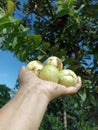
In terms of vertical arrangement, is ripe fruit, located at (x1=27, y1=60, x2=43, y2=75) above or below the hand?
above

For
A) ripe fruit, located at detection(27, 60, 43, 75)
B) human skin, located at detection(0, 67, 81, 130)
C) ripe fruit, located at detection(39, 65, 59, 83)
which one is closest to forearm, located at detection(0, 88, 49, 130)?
human skin, located at detection(0, 67, 81, 130)

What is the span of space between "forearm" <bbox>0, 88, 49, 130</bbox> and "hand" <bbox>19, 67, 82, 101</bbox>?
2.7 inches

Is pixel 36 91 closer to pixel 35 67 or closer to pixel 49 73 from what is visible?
pixel 49 73

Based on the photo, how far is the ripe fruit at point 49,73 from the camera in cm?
240

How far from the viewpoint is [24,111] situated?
6.05ft

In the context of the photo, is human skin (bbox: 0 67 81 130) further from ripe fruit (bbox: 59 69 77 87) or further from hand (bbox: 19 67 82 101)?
ripe fruit (bbox: 59 69 77 87)

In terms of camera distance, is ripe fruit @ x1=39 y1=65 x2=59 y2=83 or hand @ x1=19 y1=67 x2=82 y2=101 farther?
ripe fruit @ x1=39 y1=65 x2=59 y2=83

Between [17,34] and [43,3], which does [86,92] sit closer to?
[17,34]

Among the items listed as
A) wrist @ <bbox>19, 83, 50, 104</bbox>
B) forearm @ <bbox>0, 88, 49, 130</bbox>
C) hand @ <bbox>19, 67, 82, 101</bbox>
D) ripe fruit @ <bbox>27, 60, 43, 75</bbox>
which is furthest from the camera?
ripe fruit @ <bbox>27, 60, 43, 75</bbox>

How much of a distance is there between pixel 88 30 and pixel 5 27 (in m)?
1.18

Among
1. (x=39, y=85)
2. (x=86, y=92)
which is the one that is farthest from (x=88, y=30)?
(x=39, y=85)

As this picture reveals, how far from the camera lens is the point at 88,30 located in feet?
12.1

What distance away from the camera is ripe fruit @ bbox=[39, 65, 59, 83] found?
2.40m

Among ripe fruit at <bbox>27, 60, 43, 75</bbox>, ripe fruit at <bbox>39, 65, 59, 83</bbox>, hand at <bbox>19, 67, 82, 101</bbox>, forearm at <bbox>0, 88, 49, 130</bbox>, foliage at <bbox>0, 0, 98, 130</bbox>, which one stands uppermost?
foliage at <bbox>0, 0, 98, 130</bbox>
